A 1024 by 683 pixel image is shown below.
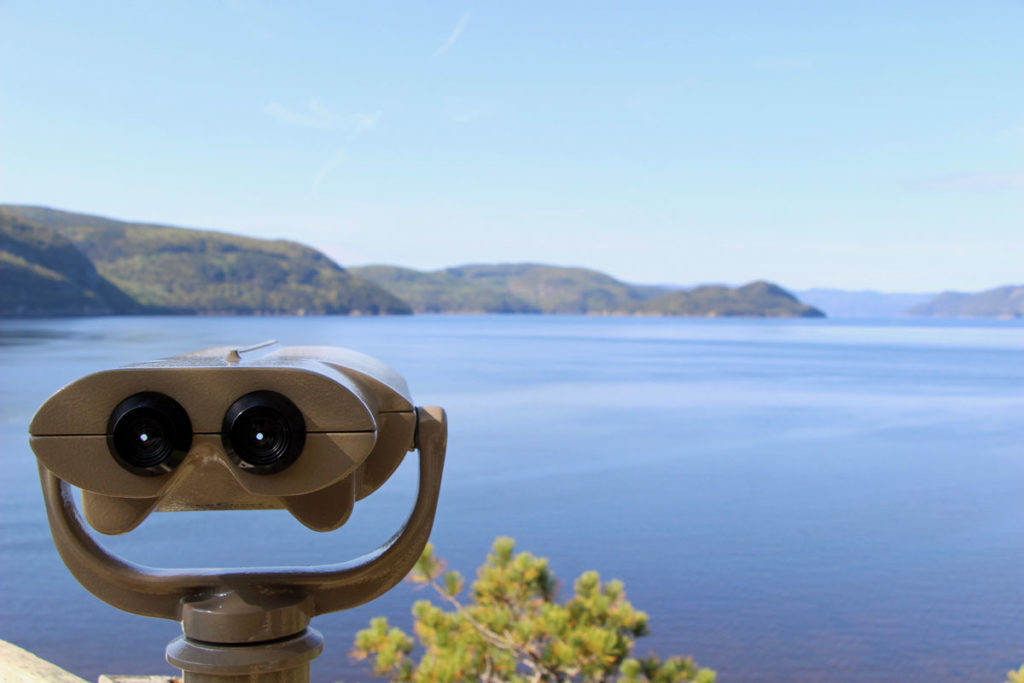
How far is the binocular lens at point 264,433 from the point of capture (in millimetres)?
948

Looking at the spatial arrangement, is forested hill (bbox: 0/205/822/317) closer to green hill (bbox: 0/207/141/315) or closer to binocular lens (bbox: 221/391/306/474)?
green hill (bbox: 0/207/141/315)

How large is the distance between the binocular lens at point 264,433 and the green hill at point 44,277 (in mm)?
123973

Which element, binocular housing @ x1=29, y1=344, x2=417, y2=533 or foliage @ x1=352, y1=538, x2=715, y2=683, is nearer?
binocular housing @ x1=29, y1=344, x2=417, y2=533

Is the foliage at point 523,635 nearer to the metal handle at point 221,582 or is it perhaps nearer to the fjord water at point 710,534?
the fjord water at point 710,534

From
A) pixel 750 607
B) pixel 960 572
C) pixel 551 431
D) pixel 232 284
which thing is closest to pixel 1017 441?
pixel 551 431

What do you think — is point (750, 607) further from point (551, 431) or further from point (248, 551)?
point (551, 431)

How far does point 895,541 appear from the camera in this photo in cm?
1387

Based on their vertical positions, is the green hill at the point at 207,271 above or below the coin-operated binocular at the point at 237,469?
above

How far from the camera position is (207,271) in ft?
495

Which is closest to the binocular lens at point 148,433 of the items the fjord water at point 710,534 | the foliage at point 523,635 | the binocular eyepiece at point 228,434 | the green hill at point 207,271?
the binocular eyepiece at point 228,434

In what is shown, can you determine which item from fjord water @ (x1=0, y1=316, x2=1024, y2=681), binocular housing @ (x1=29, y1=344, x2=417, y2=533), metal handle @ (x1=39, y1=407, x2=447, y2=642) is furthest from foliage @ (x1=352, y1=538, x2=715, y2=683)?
binocular housing @ (x1=29, y1=344, x2=417, y2=533)

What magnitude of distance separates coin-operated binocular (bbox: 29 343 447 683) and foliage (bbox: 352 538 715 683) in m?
3.90

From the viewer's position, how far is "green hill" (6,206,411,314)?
141750mm

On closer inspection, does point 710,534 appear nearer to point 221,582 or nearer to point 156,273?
point 221,582
